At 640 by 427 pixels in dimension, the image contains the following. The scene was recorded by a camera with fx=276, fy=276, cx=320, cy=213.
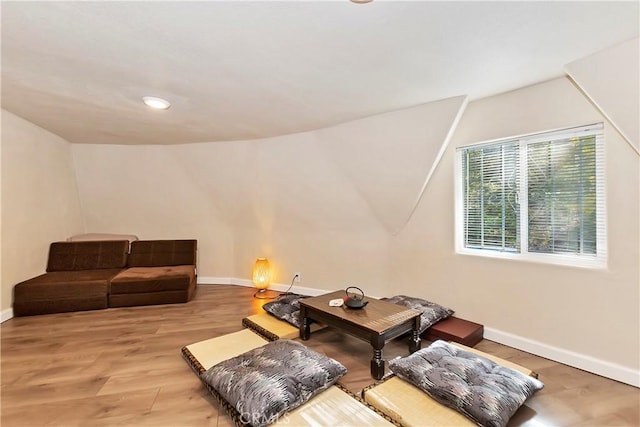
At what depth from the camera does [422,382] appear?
5.58ft

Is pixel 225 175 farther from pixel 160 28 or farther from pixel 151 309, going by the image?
pixel 160 28

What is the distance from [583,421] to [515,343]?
2.76 ft

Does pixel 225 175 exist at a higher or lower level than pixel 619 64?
lower

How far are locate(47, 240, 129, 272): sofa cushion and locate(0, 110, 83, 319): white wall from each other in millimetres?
108

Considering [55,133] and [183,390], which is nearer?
[183,390]

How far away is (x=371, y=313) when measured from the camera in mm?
2312

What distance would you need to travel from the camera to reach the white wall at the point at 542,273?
1.94 meters

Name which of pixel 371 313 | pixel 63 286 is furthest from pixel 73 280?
pixel 371 313

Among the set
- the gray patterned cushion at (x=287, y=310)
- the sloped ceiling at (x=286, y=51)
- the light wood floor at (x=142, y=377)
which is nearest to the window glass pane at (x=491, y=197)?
the sloped ceiling at (x=286, y=51)

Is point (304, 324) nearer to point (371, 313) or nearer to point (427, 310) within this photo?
point (371, 313)

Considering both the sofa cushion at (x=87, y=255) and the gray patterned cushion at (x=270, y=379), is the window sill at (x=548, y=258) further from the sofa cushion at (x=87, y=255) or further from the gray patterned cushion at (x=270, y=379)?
the sofa cushion at (x=87, y=255)

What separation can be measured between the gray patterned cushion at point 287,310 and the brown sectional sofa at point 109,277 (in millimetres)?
1376

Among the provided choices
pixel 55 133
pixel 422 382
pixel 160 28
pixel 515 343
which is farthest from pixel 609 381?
pixel 55 133

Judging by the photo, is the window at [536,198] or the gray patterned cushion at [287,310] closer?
the window at [536,198]
